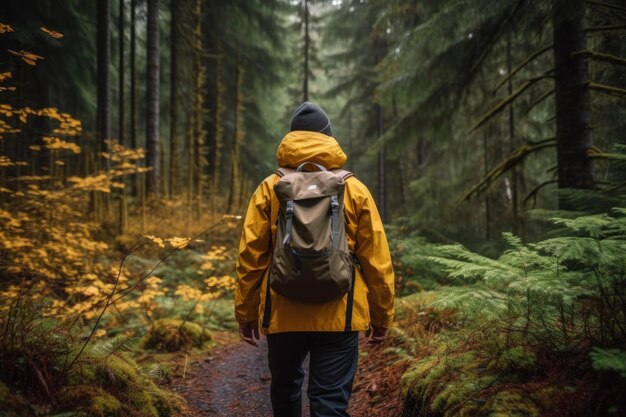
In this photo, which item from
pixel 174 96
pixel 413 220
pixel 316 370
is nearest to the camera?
pixel 316 370

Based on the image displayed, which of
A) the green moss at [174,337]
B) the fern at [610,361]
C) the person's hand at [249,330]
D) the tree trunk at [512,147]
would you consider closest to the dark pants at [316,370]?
the person's hand at [249,330]

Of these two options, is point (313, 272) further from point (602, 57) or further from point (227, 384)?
point (602, 57)

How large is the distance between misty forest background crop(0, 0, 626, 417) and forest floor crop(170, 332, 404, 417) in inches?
9.1

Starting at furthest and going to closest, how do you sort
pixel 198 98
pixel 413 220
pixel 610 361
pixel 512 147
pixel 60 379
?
pixel 198 98 < pixel 413 220 < pixel 512 147 < pixel 60 379 < pixel 610 361

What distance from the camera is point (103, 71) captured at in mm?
10688

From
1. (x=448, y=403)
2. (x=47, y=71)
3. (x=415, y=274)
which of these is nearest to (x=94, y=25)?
(x=47, y=71)

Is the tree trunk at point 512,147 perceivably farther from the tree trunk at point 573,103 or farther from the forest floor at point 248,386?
the forest floor at point 248,386

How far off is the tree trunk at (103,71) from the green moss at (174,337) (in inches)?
273

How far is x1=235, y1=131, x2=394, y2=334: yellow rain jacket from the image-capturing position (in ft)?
8.24

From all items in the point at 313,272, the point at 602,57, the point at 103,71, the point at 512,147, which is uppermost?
the point at 103,71

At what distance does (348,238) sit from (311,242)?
0.43 metres

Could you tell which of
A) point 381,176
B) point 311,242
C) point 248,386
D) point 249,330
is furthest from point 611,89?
point 381,176

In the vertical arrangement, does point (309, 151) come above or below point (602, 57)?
below

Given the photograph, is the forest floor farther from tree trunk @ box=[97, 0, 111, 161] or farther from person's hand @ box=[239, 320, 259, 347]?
tree trunk @ box=[97, 0, 111, 161]
